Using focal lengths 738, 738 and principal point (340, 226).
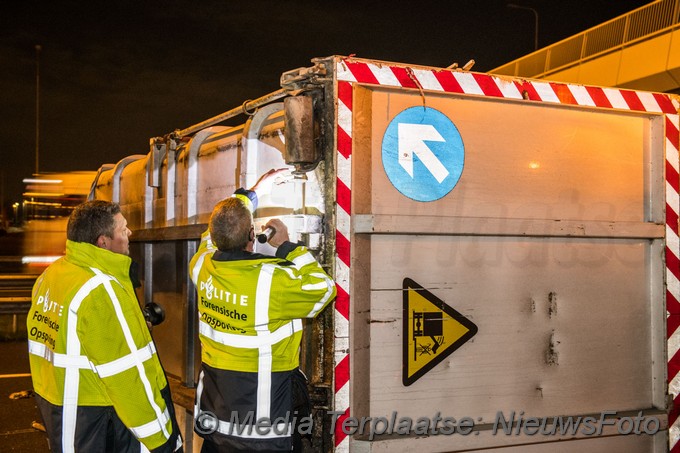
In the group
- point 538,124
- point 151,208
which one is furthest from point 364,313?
point 151,208

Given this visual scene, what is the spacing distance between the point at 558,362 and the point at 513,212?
0.78m

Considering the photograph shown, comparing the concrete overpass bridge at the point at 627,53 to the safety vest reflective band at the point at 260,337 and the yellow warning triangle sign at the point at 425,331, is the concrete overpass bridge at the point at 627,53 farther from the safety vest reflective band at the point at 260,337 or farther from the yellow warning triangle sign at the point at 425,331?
the safety vest reflective band at the point at 260,337

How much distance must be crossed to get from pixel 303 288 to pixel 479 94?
1317 millimetres

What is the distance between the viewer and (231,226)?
3.28 m

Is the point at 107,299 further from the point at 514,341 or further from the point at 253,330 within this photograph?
the point at 514,341

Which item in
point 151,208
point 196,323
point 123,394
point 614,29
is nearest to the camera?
point 123,394

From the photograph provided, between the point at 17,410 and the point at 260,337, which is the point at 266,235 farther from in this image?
the point at 17,410

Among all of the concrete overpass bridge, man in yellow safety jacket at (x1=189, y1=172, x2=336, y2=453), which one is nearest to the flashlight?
man in yellow safety jacket at (x1=189, y1=172, x2=336, y2=453)

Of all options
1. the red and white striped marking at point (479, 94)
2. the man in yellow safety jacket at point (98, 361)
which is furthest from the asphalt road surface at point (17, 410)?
the red and white striped marking at point (479, 94)

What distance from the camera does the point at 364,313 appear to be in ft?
10.7

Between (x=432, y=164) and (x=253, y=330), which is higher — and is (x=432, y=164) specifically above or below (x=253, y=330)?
above

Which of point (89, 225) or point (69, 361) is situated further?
point (89, 225)

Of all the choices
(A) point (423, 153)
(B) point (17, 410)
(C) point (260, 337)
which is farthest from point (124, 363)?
(B) point (17, 410)

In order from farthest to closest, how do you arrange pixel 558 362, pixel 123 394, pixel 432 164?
pixel 558 362 → pixel 432 164 → pixel 123 394
